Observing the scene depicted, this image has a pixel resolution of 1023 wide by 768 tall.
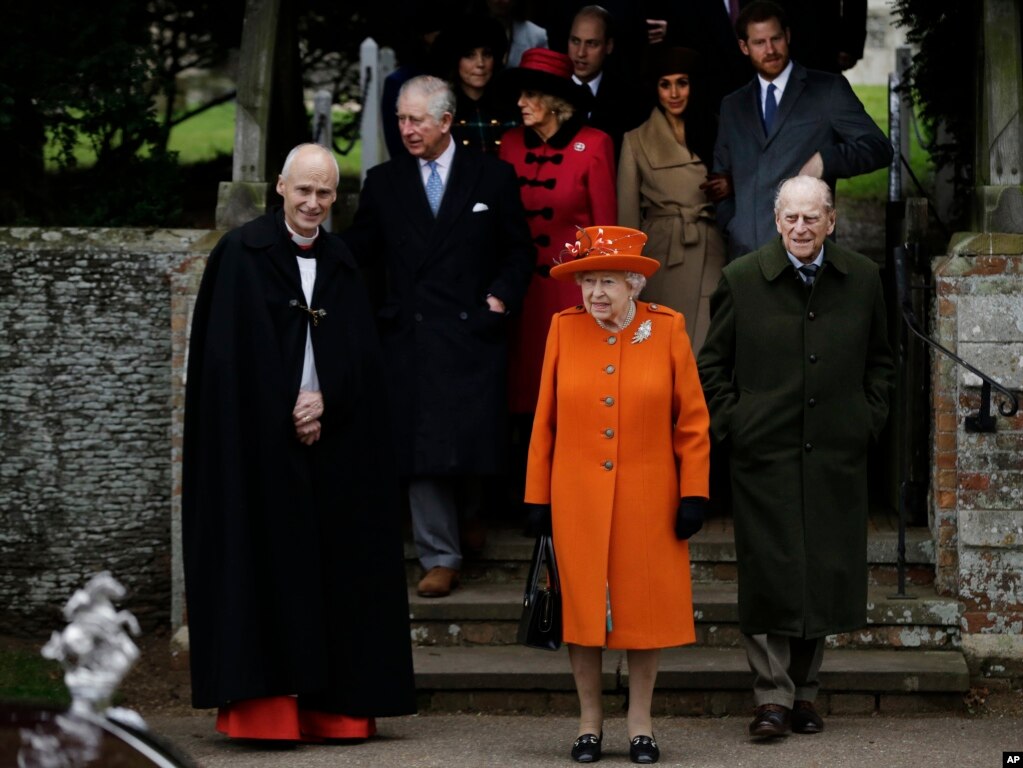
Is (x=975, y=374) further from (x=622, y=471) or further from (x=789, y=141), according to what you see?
(x=622, y=471)

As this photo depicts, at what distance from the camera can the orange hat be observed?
6953 millimetres

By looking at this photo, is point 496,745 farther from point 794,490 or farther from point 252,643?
point 794,490

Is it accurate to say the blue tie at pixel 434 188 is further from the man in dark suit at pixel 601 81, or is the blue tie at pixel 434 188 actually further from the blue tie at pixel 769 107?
the blue tie at pixel 769 107

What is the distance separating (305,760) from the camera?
7090 mm

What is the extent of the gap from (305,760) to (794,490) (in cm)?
196

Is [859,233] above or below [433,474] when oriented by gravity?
above

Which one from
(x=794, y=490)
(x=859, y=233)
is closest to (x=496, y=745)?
(x=794, y=490)

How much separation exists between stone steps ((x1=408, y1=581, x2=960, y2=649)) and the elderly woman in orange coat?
5.01 ft

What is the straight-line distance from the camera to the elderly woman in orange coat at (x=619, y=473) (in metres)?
6.97

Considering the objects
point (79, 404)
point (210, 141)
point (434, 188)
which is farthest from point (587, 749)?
point (210, 141)

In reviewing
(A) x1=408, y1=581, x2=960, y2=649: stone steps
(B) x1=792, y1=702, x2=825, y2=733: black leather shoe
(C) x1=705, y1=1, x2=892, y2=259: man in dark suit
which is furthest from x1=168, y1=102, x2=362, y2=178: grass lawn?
(B) x1=792, y1=702, x2=825, y2=733: black leather shoe

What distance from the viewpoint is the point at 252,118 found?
30.9 ft

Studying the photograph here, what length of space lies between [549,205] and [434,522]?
1.49 m

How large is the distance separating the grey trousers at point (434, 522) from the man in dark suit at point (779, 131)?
1622mm
